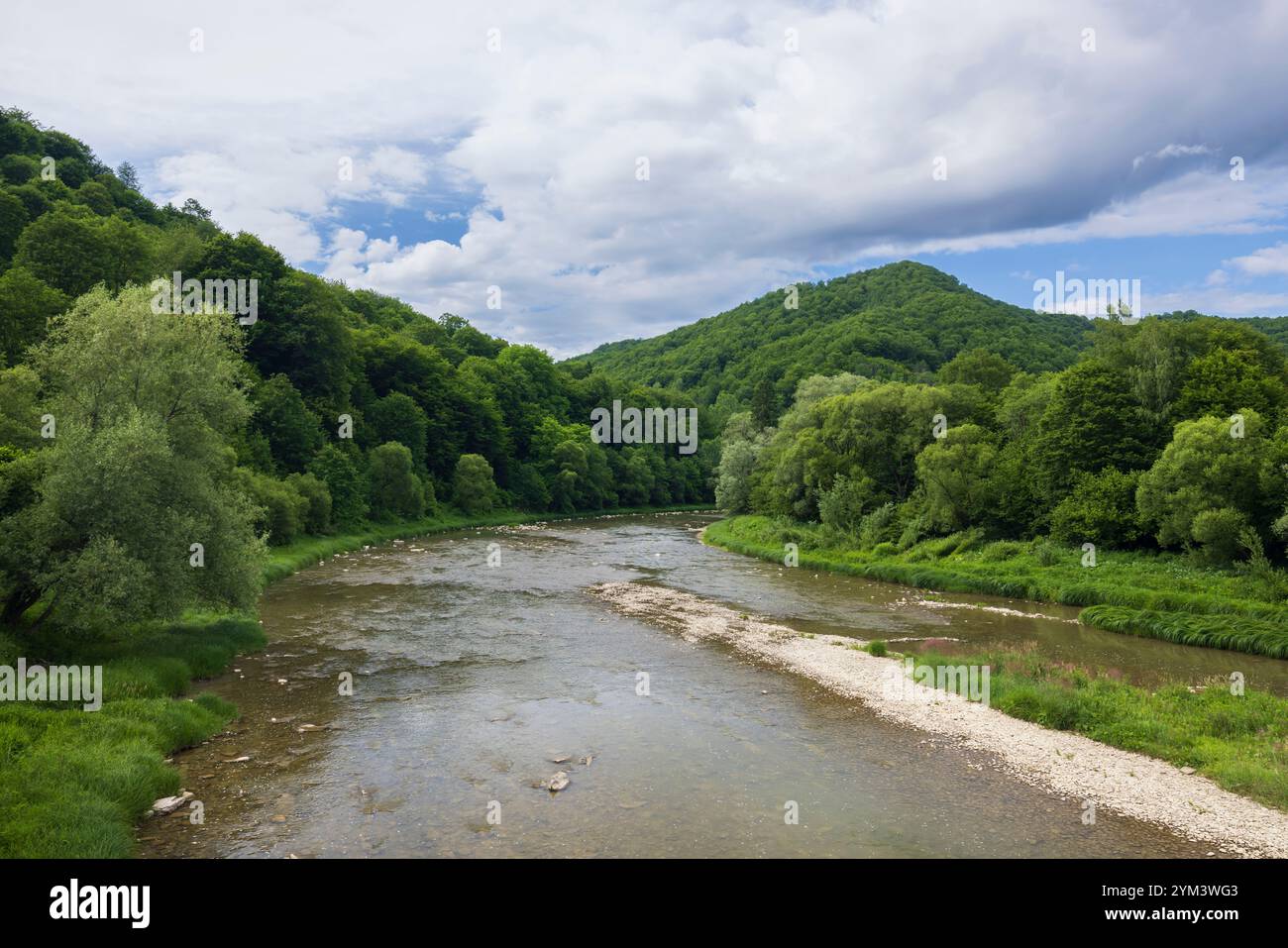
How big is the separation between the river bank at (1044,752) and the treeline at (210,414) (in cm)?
2010

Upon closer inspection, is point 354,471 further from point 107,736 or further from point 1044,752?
point 1044,752

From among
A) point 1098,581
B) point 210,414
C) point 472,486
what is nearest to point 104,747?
point 210,414

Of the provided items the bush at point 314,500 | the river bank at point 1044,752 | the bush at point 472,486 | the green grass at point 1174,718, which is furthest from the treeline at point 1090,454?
the bush at point 314,500

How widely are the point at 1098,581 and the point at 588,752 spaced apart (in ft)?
106

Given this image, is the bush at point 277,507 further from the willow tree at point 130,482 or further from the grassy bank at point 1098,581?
the grassy bank at point 1098,581

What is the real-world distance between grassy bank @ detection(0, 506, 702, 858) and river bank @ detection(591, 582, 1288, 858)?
60.6 feet

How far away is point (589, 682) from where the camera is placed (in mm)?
26391

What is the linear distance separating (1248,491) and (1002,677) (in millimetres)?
22047

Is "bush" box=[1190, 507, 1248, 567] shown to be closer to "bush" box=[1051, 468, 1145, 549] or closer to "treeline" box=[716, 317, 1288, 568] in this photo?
"treeline" box=[716, 317, 1288, 568]

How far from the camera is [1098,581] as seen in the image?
4019cm

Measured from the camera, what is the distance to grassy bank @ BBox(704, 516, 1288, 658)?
31938mm

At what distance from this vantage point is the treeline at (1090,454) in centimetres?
3769

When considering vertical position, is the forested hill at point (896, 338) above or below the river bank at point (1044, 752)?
above

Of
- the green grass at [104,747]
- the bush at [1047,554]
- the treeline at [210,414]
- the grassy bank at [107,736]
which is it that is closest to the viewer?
the green grass at [104,747]
